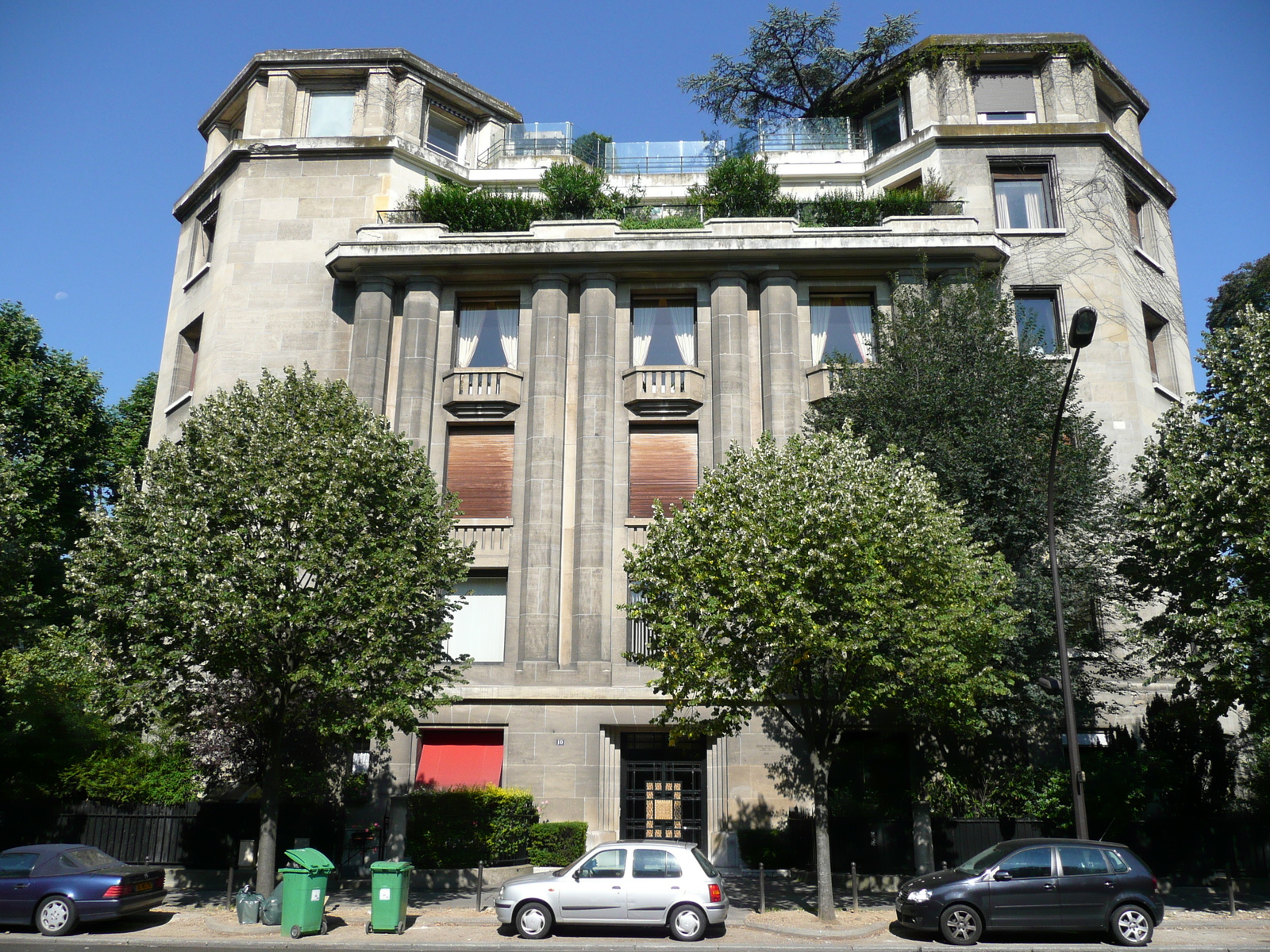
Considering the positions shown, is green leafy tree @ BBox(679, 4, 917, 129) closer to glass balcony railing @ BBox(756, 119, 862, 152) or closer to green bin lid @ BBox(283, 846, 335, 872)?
glass balcony railing @ BBox(756, 119, 862, 152)

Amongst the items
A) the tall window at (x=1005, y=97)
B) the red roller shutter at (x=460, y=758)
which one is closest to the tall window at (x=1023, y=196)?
the tall window at (x=1005, y=97)

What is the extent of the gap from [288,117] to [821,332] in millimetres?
19996

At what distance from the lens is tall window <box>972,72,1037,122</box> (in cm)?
3195

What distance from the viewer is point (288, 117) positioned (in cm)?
3219

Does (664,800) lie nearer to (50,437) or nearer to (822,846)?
(822,846)

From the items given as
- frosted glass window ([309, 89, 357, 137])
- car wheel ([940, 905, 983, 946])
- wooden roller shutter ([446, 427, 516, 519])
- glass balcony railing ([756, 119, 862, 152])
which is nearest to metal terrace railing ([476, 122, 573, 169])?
frosted glass window ([309, 89, 357, 137])

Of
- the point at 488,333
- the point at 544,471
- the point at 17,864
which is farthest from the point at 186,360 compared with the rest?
the point at 17,864

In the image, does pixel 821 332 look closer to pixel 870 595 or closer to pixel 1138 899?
pixel 870 595

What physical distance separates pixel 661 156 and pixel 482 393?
12.2 m

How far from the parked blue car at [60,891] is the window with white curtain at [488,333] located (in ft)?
53.3

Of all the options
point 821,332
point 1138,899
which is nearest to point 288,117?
point 821,332

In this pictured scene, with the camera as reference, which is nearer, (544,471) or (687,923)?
(687,923)

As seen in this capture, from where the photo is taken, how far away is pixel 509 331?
2839 cm

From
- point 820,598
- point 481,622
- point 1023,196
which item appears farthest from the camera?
point 1023,196
